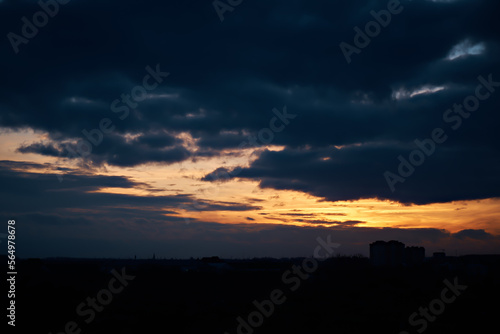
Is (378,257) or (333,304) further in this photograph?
(378,257)

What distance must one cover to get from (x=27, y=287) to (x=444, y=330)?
139ft

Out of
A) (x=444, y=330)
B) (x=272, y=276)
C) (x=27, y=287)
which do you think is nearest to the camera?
(x=444, y=330)

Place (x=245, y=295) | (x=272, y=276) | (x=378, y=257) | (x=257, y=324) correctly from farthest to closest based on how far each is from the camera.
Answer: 1. (x=378, y=257)
2. (x=272, y=276)
3. (x=245, y=295)
4. (x=257, y=324)

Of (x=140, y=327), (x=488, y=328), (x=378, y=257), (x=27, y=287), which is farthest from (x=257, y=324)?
(x=378, y=257)

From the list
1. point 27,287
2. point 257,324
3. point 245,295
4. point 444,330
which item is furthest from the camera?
point 245,295

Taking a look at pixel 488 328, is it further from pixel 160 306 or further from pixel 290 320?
pixel 160 306

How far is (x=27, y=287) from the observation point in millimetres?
46875

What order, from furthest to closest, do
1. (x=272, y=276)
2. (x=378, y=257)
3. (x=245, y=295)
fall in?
(x=378, y=257), (x=272, y=276), (x=245, y=295)

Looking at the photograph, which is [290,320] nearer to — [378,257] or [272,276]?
[272,276]

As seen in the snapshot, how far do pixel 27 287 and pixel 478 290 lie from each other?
2140 inches

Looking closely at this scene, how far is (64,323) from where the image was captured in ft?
110

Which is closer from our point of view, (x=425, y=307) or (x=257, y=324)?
(x=257, y=324)

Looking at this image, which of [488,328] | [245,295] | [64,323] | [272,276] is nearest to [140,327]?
[64,323]

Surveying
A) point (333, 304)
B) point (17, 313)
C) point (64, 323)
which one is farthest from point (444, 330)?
point (17, 313)
